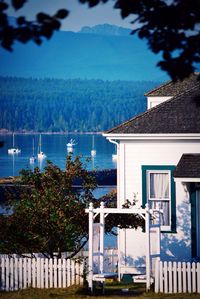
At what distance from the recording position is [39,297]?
16.8 metres

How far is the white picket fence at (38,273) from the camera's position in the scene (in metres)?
17.7

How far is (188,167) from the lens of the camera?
19.4 m

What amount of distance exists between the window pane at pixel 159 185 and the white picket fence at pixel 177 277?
3.36m

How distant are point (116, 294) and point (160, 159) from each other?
4.31 metres

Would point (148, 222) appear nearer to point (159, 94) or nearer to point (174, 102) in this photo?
point (174, 102)

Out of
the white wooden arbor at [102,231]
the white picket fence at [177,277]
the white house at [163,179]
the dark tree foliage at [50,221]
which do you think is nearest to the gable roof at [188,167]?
the white house at [163,179]

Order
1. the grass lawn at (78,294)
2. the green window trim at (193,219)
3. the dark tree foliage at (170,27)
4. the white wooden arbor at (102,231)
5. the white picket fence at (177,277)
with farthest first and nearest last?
the green window trim at (193,219), the white wooden arbor at (102,231), the white picket fence at (177,277), the grass lawn at (78,294), the dark tree foliage at (170,27)

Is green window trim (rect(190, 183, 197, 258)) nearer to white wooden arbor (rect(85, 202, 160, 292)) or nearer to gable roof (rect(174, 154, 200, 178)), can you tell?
gable roof (rect(174, 154, 200, 178))

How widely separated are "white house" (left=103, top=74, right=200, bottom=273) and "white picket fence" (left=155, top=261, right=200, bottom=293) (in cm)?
217

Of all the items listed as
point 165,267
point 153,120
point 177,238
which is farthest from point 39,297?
point 153,120

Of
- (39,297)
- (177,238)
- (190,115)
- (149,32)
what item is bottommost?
(39,297)

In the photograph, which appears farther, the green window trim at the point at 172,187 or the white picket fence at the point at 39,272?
the green window trim at the point at 172,187

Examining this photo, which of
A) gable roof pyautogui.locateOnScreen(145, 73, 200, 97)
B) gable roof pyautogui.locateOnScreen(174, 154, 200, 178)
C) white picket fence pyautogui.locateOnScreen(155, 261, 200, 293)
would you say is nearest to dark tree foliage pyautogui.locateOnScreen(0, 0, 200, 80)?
white picket fence pyautogui.locateOnScreen(155, 261, 200, 293)

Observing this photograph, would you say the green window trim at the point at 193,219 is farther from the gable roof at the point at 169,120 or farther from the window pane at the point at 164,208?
the gable roof at the point at 169,120
